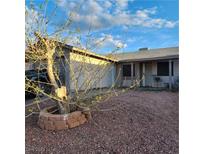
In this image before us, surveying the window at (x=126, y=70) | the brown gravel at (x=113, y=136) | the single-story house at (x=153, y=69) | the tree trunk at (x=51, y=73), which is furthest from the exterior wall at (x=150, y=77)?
the tree trunk at (x=51, y=73)

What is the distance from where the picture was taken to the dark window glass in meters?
12.3

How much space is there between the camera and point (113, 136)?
3172mm

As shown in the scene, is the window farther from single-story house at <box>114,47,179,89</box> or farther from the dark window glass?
the dark window glass

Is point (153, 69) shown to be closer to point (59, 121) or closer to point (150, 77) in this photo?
point (150, 77)

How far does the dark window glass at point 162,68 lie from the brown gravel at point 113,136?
843 cm

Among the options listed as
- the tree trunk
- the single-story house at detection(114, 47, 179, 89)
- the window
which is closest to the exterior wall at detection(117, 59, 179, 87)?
the single-story house at detection(114, 47, 179, 89)

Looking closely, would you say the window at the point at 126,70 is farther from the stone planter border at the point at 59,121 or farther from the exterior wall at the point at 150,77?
the stone planter border at the point at 59,121

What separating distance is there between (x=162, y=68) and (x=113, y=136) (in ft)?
33.4

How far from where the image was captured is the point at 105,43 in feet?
12.9

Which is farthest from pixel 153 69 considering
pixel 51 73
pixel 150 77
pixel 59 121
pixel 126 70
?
pixel 59 121
